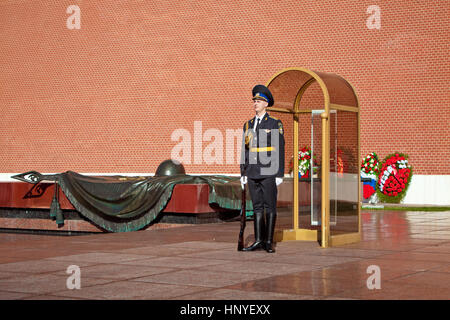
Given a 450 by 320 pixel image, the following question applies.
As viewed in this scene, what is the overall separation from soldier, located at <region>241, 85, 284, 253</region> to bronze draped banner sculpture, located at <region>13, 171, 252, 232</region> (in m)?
4.78

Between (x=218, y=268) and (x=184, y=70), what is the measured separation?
707 inches

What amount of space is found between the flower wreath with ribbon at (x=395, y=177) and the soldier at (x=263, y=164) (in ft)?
40.1

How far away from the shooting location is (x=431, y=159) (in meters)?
19.4

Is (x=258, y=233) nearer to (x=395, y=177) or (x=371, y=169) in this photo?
(x=395, y=177)

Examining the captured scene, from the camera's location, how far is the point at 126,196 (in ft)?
44.0

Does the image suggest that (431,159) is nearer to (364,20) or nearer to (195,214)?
(364,20)

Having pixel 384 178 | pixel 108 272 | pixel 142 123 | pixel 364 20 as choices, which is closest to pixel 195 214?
pixel 108 272

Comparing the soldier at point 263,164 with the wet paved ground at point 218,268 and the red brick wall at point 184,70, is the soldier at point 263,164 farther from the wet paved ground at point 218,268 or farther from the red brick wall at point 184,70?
the red brick wall at point 184,70

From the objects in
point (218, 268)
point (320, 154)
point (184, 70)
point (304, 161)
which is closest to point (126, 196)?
point (304, 161)

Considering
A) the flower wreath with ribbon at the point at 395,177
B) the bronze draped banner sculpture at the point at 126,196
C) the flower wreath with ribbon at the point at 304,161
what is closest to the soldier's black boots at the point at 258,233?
the flower wreath with ribbon at the point at 304,161

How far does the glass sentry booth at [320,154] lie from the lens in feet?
27.2

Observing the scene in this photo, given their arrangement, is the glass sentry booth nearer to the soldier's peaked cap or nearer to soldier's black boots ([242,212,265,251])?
the soldier's peaked cap

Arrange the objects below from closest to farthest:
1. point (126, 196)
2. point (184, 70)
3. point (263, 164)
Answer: point (263, 164)
point (126, 196)
point (184, 70)

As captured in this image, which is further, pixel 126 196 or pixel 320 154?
pixel 126 196
